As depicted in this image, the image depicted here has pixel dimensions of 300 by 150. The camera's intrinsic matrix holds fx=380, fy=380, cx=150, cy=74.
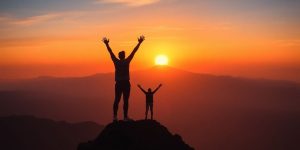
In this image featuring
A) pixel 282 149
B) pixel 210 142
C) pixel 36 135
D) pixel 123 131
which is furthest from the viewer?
pixel 210 142

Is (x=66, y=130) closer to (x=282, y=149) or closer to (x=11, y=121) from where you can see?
(x=11, y=121)

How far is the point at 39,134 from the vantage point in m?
95.6

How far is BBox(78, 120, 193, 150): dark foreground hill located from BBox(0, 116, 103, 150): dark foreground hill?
75.9 metres

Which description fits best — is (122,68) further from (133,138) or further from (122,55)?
(133,138)

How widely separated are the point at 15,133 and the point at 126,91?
8123 cm

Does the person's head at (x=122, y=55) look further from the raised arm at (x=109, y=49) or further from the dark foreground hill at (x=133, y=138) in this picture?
the dark foreground hill at (x=133, y=138)

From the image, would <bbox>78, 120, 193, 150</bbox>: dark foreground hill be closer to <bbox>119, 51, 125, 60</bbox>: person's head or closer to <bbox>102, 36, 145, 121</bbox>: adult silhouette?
<bbox>102, 36, 145, 121</bbox>: adult silhouette

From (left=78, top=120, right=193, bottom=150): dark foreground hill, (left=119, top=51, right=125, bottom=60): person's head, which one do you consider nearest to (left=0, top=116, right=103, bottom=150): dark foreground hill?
(left=78, top=120, right=193, bottom=150): dark foreground hill

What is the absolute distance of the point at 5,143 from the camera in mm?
87812

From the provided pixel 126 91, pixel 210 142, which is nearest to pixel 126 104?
pixel 126 91

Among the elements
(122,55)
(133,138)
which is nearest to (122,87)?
(122,55)

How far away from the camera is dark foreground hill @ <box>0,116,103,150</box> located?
88.5 metres

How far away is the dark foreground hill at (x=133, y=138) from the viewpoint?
1664cm

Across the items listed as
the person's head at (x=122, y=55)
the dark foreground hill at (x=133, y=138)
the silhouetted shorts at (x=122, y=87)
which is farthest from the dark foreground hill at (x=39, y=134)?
the person's head at (x=122, y=55)
